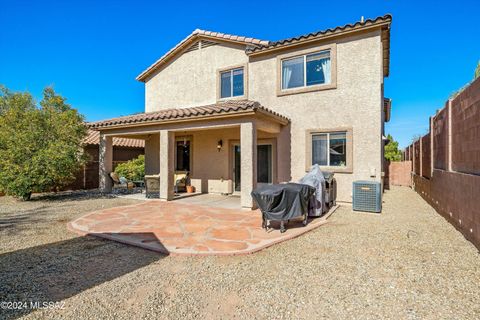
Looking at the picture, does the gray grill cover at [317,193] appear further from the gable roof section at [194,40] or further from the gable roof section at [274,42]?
the gable roof section at [194,40]

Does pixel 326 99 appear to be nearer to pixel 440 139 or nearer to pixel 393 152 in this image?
pixel 440 139

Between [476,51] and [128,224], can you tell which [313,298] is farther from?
[476,51]

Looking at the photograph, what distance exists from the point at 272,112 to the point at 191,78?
7.31 meters

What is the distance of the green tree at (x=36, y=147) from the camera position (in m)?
12.0

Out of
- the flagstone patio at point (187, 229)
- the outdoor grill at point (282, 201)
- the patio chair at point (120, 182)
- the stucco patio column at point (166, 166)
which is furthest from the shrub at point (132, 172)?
the outdoor grill at point (282, 201)

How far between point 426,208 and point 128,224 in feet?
39.2

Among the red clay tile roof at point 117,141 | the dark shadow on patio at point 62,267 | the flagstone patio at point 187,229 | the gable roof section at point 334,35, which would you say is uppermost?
the gable roof section at point 334,35

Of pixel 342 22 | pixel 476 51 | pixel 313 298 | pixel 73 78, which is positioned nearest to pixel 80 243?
pixel 313 298

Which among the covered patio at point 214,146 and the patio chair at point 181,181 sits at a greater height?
the covered patio at point 214,146

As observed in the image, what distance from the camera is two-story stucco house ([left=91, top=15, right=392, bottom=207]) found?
33.6 ft

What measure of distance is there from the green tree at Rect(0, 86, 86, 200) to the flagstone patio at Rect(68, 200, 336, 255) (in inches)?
202

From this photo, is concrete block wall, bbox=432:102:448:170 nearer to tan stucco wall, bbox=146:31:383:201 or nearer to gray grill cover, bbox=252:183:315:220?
tan stucco wall, bbox=146:31:383:201

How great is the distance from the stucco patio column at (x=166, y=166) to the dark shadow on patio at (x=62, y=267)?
5.48 meters

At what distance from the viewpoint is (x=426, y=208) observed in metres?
10.8
